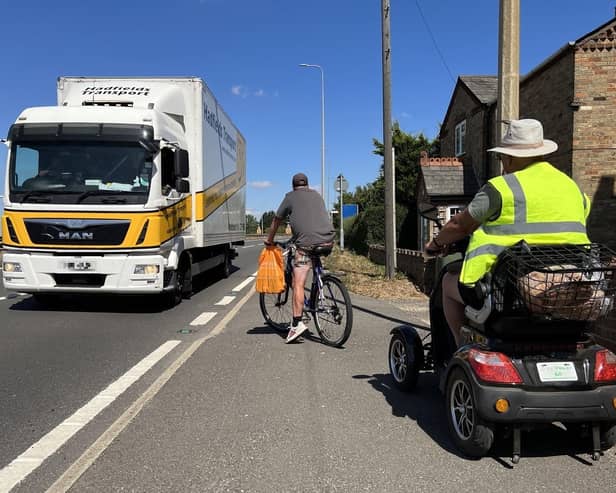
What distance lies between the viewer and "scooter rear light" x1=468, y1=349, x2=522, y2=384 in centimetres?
292

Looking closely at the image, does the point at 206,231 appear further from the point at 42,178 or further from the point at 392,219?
the point at 392,219

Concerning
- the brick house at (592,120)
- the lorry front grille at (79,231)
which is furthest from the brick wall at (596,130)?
the lorry front grille at (79,231)

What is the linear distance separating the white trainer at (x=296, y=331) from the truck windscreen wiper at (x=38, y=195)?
415 centimetres

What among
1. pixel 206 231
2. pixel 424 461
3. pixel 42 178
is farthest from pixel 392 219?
pixel 424 461

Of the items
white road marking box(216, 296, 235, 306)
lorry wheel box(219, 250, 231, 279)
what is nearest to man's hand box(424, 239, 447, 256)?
white road marking box(216, 296, 235, 306)

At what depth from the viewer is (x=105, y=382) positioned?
181 inches

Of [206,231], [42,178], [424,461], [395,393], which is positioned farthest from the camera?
[206,231]

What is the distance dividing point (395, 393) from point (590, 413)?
1.71 metres

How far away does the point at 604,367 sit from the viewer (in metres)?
2.99

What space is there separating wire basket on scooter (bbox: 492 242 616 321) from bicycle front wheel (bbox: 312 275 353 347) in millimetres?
2957

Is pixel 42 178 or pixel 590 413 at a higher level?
pixel 42 178

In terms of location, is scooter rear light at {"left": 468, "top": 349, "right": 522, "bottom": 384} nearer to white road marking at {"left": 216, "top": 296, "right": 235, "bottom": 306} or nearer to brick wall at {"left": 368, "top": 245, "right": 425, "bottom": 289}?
white road marking at {"left": 216, "top": 296, "right": 235, "bottom": 306}

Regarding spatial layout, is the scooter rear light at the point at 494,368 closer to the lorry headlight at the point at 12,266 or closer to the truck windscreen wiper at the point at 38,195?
the truck windscreen wiper at the point at 38,195

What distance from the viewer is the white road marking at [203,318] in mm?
7535
